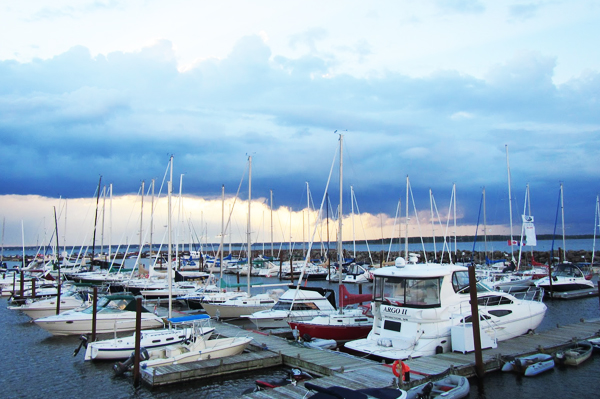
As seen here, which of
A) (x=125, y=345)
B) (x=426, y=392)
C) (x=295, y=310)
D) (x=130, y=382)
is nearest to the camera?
(x=426, y=392)

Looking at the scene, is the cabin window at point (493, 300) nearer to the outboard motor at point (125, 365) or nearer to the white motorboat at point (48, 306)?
the outboard motor at point (125, 365)

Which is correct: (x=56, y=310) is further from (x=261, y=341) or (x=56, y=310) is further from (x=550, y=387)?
(x=550, y=387)

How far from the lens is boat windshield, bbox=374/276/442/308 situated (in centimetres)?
1817

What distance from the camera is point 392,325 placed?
18.6m

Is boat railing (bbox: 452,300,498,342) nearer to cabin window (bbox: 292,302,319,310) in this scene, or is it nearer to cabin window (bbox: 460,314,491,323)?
cabin window (bbox: 460,314,491,323)

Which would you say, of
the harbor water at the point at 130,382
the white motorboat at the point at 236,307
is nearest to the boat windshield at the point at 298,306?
the white motorboat at the point at 236,307

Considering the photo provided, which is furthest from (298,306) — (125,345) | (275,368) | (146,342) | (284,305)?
(125,345)

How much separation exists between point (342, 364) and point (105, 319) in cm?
1589

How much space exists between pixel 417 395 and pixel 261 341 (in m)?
10.0

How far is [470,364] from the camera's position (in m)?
16.4

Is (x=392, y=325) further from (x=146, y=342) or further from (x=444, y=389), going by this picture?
(x=146, y=342)

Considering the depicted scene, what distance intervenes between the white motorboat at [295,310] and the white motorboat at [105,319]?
19.5ft

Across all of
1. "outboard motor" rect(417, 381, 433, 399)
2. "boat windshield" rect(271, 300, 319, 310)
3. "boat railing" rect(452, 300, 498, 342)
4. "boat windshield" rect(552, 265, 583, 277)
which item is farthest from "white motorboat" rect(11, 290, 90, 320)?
"boat windshield" rect(552, 265, 583, 277)

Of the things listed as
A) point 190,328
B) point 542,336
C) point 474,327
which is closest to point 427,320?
point 474,327
